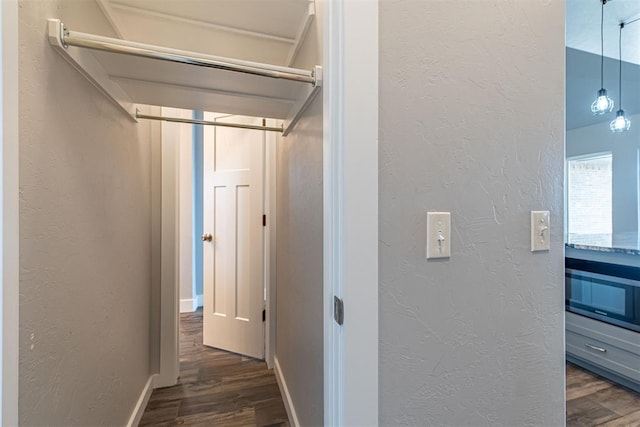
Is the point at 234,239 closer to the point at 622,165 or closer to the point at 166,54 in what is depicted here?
the point at 166,54

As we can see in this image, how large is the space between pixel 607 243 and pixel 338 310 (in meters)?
2.53

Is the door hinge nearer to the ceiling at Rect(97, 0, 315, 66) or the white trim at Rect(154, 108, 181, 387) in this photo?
the ceiling at Rect(97, 0, 315, 66)

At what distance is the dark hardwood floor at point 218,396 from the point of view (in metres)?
1.67

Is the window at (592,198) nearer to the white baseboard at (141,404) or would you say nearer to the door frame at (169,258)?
the door frame at (169,258)

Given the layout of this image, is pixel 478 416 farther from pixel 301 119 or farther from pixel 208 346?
pixel 208 346

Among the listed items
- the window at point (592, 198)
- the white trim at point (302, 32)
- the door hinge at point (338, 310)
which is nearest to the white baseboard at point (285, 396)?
the door hinge at point (338, 310)

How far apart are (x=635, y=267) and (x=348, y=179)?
7.48 ft

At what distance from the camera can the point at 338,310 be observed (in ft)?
2.22

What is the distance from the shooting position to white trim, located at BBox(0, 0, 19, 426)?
59cm

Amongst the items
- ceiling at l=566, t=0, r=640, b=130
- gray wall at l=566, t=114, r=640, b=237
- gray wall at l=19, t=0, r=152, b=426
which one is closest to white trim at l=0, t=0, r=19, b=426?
gray wall at l=19, t=0, r=152, b=426

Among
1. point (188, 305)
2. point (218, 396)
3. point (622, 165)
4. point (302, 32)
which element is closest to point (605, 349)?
point (622, 165)

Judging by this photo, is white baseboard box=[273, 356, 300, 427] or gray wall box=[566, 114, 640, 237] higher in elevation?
gray wall box=[566, 114, 640, 237]

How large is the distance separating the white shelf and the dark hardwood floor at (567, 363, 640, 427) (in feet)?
7.79

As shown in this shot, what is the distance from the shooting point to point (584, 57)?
2.06 m
